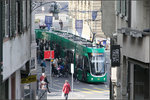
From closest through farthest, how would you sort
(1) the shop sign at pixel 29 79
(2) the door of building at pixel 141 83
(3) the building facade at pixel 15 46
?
(3) the building facade at pixel 15 46, (2) the door of building at pixel 141 83, (1) the shop sign at pixel 29 79

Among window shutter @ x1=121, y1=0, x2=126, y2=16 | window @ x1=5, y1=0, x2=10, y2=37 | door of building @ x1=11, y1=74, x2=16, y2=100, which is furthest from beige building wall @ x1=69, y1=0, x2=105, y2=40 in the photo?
window @ x1=5, y1=0, x2=10, y2=37

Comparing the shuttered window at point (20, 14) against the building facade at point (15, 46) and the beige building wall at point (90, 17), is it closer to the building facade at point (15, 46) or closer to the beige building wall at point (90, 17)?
the building facade at point (15, 46)

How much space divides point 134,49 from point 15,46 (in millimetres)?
4524

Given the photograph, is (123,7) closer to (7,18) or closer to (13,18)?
(13,18)

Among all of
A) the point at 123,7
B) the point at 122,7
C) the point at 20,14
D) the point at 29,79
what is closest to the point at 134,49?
the point at 123,7

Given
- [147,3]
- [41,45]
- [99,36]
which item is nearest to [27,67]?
[147,3]

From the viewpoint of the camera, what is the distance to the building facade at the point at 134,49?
19062 millimetres

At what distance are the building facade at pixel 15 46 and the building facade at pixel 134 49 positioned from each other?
4168 millimetres

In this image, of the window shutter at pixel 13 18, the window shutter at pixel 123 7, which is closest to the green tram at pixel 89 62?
the window shutter at pixel 123 7

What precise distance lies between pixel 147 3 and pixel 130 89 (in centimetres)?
397

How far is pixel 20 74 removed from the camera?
82.5 feet

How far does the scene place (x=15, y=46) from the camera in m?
20.2

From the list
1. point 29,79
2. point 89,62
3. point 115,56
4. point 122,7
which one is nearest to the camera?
point 122,7

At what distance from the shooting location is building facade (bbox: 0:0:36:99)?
17.5 meters
